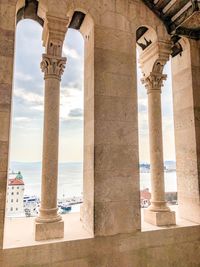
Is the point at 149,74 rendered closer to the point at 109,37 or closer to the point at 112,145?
the point at 109,37

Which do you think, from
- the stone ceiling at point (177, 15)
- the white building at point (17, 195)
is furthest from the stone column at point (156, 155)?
the white building at point (17, 195)

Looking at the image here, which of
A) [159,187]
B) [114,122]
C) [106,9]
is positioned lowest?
[159,187]

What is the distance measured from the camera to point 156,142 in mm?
4676

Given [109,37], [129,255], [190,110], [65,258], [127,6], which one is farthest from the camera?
[190,110]

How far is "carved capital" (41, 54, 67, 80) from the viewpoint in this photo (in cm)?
391

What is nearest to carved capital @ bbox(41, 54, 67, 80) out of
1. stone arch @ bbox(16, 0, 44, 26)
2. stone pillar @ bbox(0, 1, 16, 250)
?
stone pillar @ bbox(0, 1, 16, 250)

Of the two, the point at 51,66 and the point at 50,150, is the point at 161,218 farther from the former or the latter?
the point at 51,66

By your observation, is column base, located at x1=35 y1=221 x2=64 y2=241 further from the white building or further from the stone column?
the stone column

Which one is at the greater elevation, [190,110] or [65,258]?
[190,110]

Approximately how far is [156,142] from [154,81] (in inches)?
53.7

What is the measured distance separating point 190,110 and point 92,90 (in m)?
2.36

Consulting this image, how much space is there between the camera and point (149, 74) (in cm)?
496

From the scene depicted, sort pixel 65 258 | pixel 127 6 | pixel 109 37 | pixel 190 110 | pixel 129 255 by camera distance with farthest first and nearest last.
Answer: pixel 190 110 → pixel 127 6 → pixel 109 37 → pixel 129 255 → pixel 65 258

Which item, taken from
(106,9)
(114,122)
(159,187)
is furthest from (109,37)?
(159,187)
